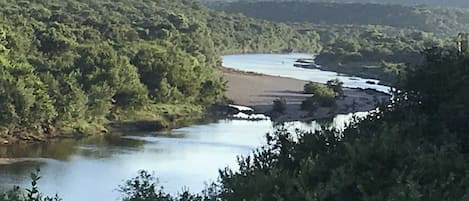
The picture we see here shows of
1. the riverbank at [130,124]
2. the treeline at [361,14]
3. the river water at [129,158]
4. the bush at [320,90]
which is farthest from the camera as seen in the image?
the treeline at [361,14]

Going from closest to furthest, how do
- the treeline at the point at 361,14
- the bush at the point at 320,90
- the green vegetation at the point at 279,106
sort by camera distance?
the green vegetation at the point at 279,106
the bush at the point at 320,90
the treeline at the point at 361,14

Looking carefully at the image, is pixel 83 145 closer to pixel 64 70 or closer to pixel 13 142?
pixel 13 142

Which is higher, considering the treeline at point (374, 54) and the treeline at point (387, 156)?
the treeline at point (374, 54)

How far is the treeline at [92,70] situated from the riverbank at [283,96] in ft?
10.8

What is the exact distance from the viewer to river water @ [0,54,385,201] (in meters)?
30.8

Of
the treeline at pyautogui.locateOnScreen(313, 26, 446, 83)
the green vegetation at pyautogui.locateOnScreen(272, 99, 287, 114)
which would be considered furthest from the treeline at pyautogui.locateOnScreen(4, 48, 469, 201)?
the treeline at pyautogui.locateOnScreen(313, 26, 446, 83)

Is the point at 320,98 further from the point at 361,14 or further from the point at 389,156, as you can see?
the point at 361,14

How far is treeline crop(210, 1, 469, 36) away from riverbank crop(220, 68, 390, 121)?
230 ft

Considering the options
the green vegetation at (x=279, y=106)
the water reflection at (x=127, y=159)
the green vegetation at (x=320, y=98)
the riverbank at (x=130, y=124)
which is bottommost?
the water reflection at (x=127, y=159)

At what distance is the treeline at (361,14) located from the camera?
145750 mm

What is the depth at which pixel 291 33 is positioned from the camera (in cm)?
14250

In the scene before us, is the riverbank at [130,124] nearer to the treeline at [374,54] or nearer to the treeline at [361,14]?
the treeline at [374,54]

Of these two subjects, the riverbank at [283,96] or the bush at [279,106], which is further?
the bush at [279,106]

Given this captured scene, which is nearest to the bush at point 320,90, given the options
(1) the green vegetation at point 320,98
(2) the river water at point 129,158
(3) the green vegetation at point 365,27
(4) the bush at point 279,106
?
(1) the green vegetation at point 320,98
